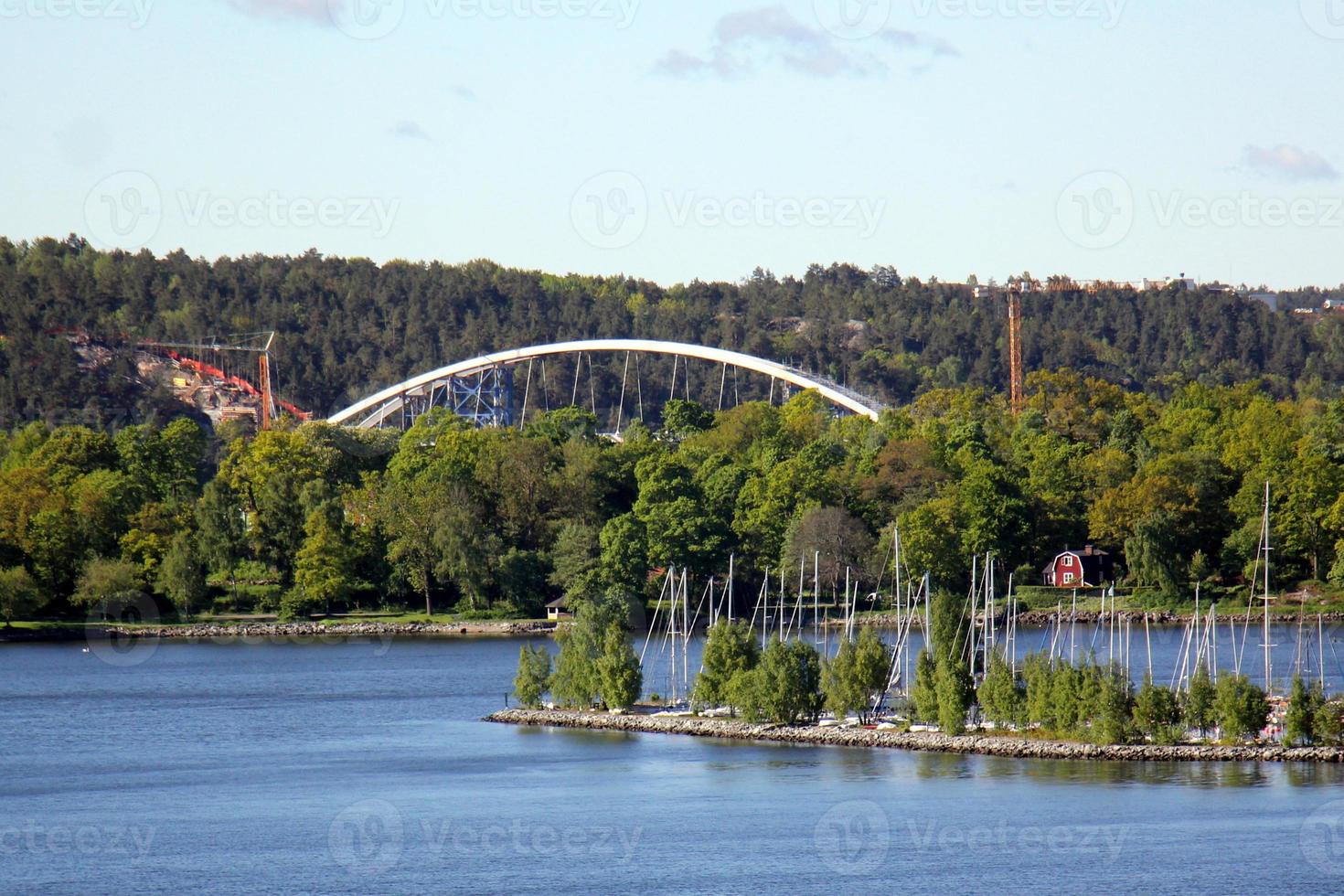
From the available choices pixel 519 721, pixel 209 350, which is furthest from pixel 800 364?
pixel 519 721

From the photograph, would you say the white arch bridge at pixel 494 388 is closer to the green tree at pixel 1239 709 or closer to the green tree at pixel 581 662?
the green tree at pixel 581 662

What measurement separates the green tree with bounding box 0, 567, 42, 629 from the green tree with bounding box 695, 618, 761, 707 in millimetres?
36346

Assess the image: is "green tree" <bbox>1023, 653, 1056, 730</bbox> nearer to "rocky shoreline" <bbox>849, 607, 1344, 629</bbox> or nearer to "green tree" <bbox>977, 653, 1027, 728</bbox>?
"green tree" <bbox>977, 653, 1027, 728</bbox>

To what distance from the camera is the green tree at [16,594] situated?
76688mm

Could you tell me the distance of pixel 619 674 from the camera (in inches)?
2002

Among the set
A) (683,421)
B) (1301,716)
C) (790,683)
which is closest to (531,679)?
(790,683)

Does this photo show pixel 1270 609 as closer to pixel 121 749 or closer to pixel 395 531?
pixel 395 531

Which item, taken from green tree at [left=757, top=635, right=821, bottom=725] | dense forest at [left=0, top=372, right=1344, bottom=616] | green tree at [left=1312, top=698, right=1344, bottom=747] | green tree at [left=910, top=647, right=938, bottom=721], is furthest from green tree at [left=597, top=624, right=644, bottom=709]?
dense forest at [left=0, top=372, right=1344, bottom=616]

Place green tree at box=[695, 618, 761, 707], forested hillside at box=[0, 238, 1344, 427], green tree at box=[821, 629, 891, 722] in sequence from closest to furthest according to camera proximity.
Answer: green tree at box=[821, 629, 891, 722] → green tree at box=[695, 618, 761, 707] → forested hillside at box=[0, 238, 1344, 427]

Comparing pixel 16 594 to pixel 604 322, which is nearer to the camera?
pixel 16 594

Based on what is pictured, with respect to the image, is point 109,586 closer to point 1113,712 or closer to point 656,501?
point 656,501

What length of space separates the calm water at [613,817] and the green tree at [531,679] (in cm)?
200

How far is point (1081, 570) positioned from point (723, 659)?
107 feet

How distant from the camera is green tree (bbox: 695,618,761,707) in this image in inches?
1954
